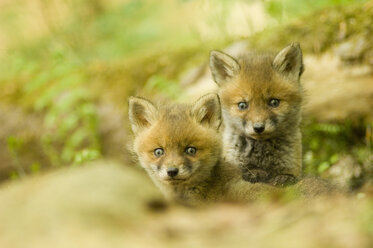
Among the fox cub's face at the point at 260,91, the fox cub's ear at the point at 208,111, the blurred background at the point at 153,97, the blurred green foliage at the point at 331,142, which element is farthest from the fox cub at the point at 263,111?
the blurred green foliage at the point at 331,142

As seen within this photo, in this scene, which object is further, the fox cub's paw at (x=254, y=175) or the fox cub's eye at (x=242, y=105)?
the fox cub's eye at (x=242, y=105)

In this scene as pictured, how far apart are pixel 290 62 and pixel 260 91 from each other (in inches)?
25.3

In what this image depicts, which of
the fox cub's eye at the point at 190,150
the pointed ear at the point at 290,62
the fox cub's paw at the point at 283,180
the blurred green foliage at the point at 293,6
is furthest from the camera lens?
the blurred green foliage at the point at 293,6

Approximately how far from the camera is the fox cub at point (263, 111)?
15.9 feet

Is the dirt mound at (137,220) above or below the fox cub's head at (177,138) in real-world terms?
above

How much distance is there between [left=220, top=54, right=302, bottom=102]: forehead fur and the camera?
487cm

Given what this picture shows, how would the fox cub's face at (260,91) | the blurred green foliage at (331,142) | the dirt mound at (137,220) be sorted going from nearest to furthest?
the dirt mound at (137,220) → the fox cub's face at (260,91) → the blurred green foliage at (331,142)

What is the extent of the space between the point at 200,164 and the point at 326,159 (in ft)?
8.91

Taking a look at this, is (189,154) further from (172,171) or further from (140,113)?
(140,113)

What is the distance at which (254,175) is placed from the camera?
15.4 feet

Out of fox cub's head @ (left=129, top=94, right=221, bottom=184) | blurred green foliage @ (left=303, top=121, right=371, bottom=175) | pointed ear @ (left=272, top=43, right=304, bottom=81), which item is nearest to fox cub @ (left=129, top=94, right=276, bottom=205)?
fox cub's head @ (left=129, top=94, right=221, bottom=184)

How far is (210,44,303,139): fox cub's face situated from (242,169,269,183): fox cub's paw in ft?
1.24

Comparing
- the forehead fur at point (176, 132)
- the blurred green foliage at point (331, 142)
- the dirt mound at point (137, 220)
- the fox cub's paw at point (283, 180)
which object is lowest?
the blurred green foliage at point (331, 142)

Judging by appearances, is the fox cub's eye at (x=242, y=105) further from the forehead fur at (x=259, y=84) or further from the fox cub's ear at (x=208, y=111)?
the fox cub's ear at (x=208, y=111)
